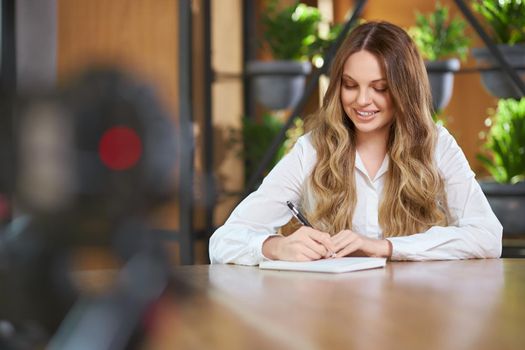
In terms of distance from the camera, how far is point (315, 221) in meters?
2.06

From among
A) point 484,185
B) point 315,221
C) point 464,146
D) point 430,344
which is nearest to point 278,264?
point 315,221

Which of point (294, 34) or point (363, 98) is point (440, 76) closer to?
point (294, 34)

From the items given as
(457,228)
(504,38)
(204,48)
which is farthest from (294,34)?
(457,228)

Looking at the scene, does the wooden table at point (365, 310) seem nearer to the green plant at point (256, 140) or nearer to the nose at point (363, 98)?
the nose at point (363, 98)

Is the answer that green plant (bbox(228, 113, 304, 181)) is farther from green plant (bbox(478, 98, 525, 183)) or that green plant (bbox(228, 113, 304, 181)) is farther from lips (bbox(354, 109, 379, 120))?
lips (bbox(354, 109, 379, 120))

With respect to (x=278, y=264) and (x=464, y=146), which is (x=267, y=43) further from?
(x=278, y=264)

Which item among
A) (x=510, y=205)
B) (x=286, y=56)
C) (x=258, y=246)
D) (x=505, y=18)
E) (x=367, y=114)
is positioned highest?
→ (x=505, y=18)

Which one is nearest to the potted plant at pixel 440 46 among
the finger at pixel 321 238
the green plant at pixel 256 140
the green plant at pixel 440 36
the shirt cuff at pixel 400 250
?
the green plant at pixel 440 36

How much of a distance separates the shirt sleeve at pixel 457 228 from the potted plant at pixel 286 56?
1.62 m

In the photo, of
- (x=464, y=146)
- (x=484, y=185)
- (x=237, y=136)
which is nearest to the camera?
(x=484, y=185)

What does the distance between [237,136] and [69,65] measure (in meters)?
3.74

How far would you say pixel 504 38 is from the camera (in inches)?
132

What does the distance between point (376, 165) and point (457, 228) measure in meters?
0.35

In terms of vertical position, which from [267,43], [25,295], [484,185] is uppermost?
[267,43]
